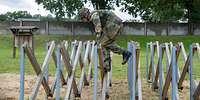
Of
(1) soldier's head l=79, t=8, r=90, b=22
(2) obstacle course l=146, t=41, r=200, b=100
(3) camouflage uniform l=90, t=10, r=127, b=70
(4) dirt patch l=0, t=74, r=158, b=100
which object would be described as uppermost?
(1) soldier's head l=79, t=8, r=90, b=22

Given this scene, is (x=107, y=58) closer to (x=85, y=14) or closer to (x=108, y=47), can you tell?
(x=108, y=47)

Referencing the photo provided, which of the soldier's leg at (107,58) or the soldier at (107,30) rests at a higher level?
the soldier at (107,30)

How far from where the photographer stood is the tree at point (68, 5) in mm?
48156

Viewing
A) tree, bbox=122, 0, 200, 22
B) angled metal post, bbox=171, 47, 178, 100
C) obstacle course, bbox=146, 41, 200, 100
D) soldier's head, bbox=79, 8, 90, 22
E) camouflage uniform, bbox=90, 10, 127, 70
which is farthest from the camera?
tree, bbox=122, 0, 200, 22

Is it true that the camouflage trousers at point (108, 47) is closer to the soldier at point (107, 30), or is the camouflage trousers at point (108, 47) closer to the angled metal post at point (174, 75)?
the soldier at point (107, 30)

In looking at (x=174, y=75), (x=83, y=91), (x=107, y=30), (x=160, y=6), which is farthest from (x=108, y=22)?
(x=160, y=6)

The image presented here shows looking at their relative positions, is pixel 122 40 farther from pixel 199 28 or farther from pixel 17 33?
pixel 17 33

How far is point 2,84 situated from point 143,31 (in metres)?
31.9

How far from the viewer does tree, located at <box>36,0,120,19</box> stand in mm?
48156

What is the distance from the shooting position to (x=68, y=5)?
48.2 meters

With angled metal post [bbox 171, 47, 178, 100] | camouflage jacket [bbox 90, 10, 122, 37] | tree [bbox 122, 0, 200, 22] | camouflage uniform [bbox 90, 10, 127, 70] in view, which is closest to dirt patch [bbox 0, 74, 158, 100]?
camouflage uniform [bbox 90, 10, 127, 70]

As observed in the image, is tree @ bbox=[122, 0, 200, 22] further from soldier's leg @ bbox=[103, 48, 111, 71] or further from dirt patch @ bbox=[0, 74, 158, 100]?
soldier's leg @ bbox=[103, 48, 111, 71]

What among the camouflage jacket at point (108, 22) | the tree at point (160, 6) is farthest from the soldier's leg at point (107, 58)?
the tree at point (160, 6)

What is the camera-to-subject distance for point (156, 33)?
45.0 metres
